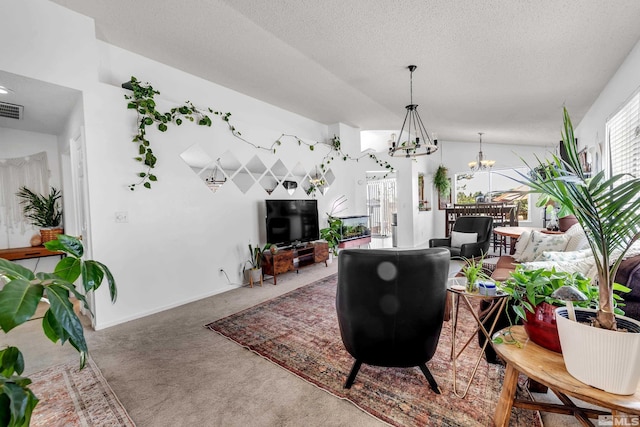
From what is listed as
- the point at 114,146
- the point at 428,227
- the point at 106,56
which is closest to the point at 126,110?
the point at 114,146

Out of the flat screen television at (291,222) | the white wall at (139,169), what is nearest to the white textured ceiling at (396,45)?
the white wall at (139,169)

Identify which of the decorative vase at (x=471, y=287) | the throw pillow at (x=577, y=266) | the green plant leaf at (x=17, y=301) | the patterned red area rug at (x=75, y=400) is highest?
the green plant leaf at (x=17, y=301)

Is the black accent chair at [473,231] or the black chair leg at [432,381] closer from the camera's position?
the black chair leg at [432,381]

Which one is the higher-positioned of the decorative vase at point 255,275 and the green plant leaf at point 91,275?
the green plant leaf at point 91,275

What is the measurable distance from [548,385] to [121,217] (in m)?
3.51

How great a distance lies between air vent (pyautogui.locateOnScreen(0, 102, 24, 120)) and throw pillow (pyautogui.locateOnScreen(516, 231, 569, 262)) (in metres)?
5.61

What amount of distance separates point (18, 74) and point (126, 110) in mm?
805

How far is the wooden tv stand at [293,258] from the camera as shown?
4059mm

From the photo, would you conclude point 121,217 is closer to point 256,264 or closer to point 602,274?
point 256,264

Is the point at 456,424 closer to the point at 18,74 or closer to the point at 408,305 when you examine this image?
the point at 408,305

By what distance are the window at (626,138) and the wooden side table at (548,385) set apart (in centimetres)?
212

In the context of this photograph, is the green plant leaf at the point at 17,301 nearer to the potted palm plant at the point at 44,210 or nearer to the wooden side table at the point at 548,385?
the wooden side table at the point at 548,385

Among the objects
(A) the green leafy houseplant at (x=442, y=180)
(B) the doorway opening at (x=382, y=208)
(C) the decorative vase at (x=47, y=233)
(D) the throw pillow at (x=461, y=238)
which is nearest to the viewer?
(C) the decorative vase at (x=47, y=233)

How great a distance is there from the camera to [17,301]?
2.23 feet
